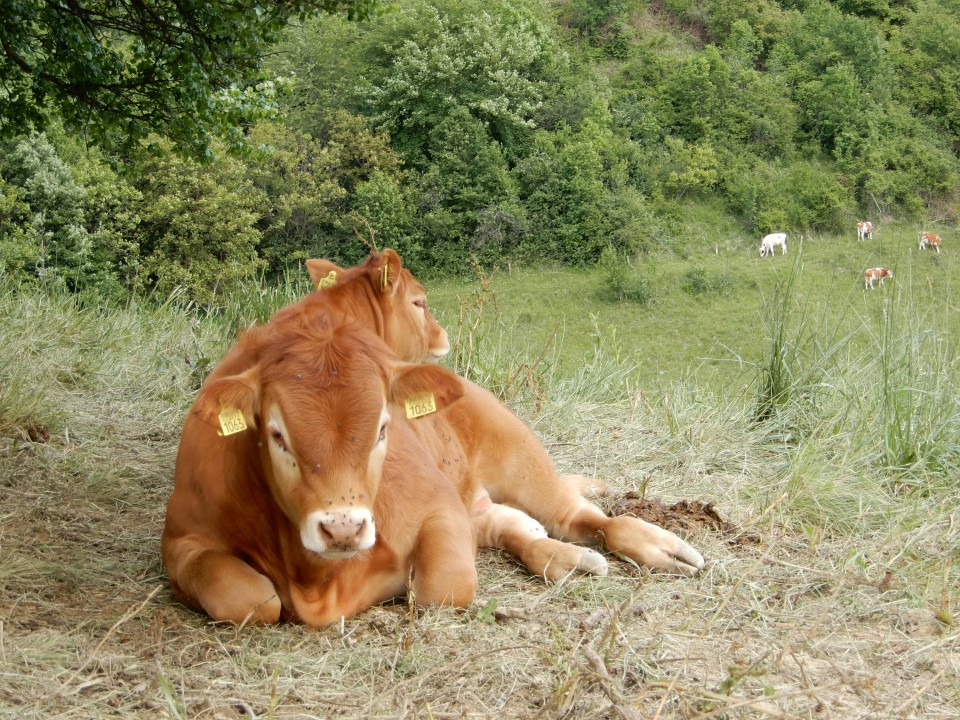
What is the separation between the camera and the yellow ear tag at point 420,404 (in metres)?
3.04

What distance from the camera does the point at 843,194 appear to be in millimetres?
36281

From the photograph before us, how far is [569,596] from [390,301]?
194 cm

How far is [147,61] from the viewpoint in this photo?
5289mm

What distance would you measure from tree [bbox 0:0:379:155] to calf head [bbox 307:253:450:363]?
1269mm

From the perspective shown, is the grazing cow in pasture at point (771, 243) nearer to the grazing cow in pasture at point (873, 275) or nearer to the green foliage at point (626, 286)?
the green foliage at point (626, 286)

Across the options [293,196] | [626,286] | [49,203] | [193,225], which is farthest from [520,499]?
[626,286]

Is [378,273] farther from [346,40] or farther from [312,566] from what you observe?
[346,40]

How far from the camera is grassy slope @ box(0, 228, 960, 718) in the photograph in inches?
104

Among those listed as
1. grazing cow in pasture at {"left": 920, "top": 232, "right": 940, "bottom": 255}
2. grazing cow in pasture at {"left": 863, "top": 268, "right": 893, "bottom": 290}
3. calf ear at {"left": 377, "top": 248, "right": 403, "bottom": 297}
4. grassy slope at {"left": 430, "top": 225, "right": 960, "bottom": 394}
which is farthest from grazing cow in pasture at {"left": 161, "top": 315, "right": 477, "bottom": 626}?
grazing cow in pasture at {"left": 920, "top": 232, "right": 940, "bottom": 255}

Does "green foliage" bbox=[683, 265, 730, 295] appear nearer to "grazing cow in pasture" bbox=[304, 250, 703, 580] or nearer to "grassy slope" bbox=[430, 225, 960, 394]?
"grassy slope" bbox=[430, 225, 960, 394]

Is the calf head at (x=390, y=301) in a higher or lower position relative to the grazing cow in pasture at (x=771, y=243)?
higher

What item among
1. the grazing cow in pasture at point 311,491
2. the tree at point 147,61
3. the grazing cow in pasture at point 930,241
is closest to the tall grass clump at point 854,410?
the grazing cow in pasture at point 311,491

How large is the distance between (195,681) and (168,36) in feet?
11.9

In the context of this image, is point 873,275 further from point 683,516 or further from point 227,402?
point 227,402
